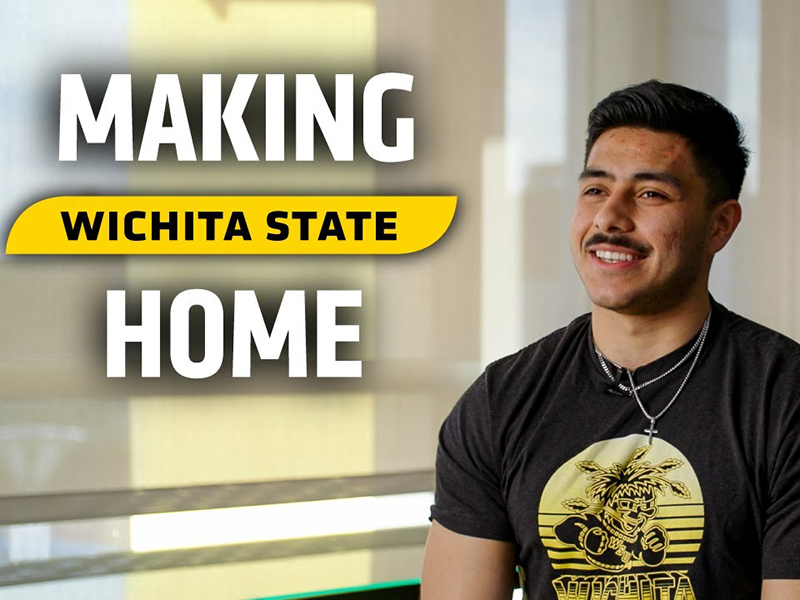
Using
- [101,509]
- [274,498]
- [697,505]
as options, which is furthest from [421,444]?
[697,505]

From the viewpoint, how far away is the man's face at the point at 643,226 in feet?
3.98

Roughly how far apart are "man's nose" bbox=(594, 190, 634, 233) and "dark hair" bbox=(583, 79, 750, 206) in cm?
9

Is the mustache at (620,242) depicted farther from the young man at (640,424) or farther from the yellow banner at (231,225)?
the yellow banner at (231,225)

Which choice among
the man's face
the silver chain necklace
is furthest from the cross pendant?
the man's face

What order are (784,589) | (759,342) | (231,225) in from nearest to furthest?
1. (784,589)
2. (759,342)
3. (231,225)

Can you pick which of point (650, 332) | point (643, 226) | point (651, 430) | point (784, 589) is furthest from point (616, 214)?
point (784, 589)

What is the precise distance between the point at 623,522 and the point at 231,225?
Result: 1.17 metres

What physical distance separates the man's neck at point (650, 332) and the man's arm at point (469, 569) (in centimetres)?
26

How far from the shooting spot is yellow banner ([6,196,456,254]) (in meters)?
2.01

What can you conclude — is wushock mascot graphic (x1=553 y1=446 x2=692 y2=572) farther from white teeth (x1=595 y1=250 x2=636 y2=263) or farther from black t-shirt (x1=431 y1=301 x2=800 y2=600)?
white teeth (x1=595 y1=250 x2=636 y2=263)

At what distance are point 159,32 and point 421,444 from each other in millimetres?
935

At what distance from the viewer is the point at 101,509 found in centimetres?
192

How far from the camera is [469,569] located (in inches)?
49.5

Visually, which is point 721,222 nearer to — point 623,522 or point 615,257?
point 615,257
